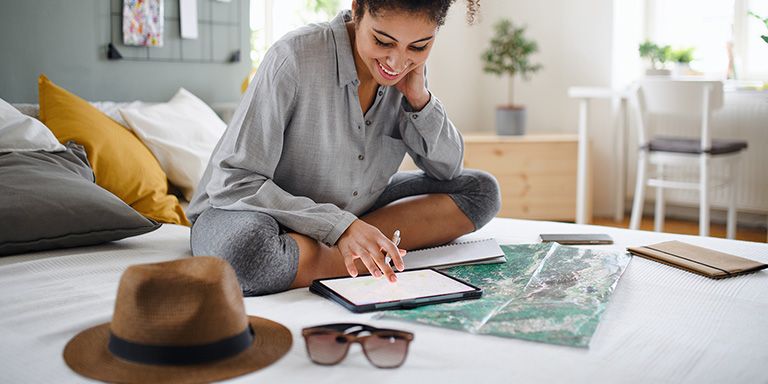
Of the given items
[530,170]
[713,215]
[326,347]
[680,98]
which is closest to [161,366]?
[326,347]

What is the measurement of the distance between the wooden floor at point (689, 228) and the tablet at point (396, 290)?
2875mm

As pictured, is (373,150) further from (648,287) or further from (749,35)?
(749,35)

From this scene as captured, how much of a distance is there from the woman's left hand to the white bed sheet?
1.76 feet

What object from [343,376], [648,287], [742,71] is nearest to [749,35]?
[742,71]

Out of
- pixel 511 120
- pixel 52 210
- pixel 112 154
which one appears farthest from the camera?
pixel 511 120

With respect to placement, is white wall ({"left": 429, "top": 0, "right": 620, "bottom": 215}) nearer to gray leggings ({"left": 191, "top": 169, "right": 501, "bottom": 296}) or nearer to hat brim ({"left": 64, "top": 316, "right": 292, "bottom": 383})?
gray leggings ({"left": 191, "top": 169, "right": 501, "bottom": 296})

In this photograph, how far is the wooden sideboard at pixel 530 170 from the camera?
4.01 metres

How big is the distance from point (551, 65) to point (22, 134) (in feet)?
11.0

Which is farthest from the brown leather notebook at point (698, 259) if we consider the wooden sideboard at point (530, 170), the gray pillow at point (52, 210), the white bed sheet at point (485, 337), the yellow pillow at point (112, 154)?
the wooden sideboard at point (530, 170)

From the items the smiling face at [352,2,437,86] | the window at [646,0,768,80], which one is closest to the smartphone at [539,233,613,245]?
the smiling face at [352,2,437,86]

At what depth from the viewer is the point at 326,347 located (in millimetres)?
1002

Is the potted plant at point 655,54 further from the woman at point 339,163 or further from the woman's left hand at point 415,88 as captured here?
the woman's left hand at point 415,88

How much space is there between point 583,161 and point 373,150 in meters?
2.42

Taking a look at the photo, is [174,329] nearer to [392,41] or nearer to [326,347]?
[326,347]
